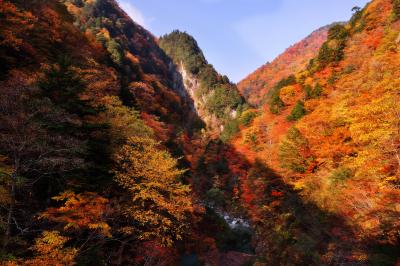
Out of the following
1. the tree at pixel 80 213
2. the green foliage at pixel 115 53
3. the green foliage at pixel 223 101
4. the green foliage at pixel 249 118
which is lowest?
the tree at pixel 80 213

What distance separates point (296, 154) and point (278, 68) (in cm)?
10725

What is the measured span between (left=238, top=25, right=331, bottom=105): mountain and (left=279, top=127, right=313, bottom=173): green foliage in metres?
77.2

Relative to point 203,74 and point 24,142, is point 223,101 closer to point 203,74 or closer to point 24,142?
point 203,74

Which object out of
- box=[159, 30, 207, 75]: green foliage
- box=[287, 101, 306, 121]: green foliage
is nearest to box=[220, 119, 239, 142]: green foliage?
box=[287, 101, 306, 121]: green foliage

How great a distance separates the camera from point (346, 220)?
17969 mm

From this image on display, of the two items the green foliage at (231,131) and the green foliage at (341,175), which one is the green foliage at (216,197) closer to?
the green foliage at (231,131)

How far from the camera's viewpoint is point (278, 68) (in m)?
131

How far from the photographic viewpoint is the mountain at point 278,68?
4515 inches

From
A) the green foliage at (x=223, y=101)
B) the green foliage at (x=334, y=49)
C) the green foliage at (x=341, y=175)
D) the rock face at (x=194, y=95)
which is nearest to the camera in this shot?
the green foliage at (x=341, y=175)

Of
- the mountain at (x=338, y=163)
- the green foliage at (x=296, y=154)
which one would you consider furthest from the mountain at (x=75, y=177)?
the green foliage at (x=296, y=154)

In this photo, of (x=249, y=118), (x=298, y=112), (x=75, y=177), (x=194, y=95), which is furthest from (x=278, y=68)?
(x=75, y=177)

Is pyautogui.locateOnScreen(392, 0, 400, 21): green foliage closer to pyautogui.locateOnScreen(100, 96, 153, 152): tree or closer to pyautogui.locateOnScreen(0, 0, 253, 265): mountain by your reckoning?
pyautogui.locateOnScreen(0, 0, 253, 265): mountain

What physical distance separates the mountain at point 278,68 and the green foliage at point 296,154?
253ft

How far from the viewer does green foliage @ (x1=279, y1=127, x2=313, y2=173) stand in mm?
30266
